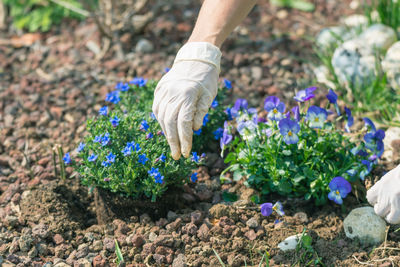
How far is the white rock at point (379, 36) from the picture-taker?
364 centimetres

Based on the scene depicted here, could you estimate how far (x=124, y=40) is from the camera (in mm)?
4293

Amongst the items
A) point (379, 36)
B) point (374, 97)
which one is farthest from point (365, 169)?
point (379, 36)

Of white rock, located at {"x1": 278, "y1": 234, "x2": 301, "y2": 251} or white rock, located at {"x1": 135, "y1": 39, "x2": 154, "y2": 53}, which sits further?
white rock, located at {"x1": 135, "y1": 39, "x2": 154, "y2": 53}

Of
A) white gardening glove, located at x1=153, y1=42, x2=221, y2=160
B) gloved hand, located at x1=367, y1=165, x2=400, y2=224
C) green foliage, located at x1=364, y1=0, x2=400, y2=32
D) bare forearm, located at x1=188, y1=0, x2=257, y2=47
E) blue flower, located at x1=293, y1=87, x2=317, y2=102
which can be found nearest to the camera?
gloved hand, located at x1=367, y1=165, x2=400, y2=224

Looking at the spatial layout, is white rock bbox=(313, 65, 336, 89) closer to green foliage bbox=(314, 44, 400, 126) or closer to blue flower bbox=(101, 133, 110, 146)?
green foliage bbox=(314, 44, 400, 126)

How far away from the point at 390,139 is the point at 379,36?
0.97 m

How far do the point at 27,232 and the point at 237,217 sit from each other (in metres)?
1.04

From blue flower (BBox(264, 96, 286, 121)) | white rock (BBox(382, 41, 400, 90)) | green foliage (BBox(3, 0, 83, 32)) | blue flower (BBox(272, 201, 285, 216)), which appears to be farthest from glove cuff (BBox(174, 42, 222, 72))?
green foliage (BBox(3, 0, 83, 32))

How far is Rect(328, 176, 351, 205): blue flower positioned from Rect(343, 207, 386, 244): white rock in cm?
12

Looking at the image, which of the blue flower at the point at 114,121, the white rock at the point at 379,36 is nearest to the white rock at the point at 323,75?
the white rock at the point at 379,36

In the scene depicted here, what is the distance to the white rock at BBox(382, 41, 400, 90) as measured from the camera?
339 centimetres

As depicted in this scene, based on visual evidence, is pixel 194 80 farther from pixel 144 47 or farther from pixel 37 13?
pixel 37 13

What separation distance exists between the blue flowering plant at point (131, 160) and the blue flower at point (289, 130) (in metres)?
Answer: 0.43

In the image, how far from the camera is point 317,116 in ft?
8.30
